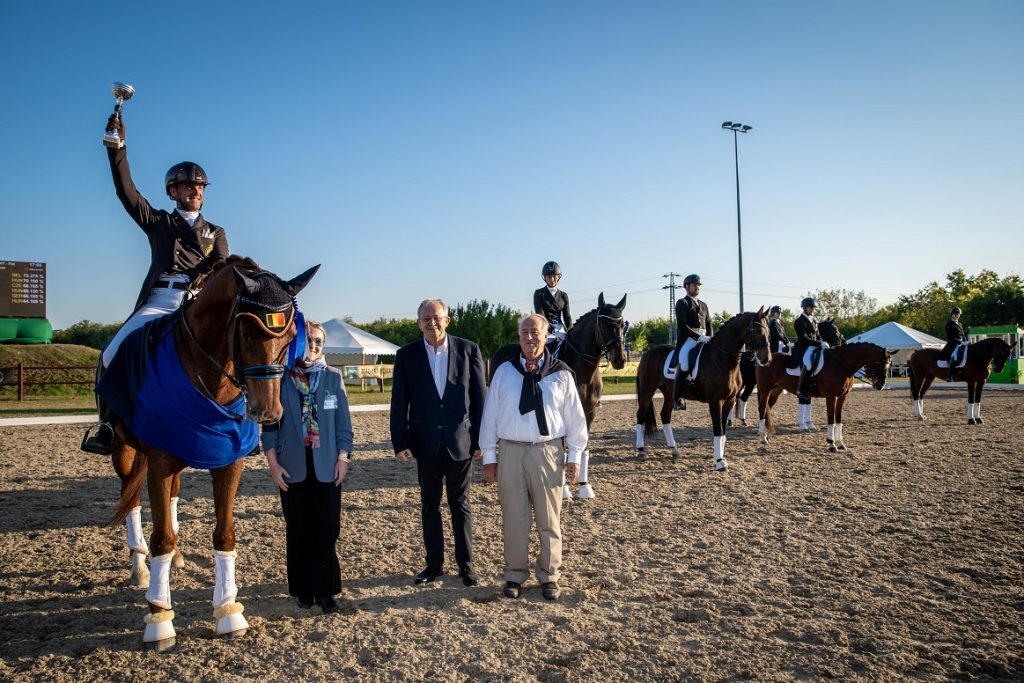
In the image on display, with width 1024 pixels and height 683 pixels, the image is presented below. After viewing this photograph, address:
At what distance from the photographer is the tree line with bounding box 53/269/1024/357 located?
143ft

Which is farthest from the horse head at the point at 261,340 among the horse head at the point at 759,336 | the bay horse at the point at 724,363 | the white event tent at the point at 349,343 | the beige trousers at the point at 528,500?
the white event tent at the point at 349,343

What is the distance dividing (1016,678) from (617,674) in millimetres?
2043

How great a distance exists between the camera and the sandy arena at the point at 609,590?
11.4 ft

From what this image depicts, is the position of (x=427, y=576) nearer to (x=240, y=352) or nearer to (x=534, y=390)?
(x=534, y=390)

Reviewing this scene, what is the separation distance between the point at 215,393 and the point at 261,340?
2.16ft

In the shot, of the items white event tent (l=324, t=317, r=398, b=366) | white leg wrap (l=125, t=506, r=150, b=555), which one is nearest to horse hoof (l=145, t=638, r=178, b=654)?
white leg wrap (l=125, t=506, r=150, b=555)

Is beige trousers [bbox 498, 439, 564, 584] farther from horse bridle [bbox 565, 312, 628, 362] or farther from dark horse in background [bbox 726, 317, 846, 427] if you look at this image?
dark horse in background [bbox 726, 317, 846, 427]

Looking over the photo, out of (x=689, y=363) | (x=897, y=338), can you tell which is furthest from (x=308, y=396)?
(x=897, y=338)

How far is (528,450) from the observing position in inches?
178

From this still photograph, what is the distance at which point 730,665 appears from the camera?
3.40m

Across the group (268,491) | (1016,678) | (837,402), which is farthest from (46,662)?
(837,402)

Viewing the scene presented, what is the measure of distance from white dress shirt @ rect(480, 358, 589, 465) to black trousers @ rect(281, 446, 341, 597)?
1.15 m

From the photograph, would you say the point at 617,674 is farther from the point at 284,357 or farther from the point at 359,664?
the point at 284,357

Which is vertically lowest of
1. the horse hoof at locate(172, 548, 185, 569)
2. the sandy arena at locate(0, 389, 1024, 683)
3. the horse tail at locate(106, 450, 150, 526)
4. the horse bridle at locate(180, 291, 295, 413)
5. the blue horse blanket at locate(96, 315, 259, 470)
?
the sandy arena at locate(0, 389, 1024, 683)
